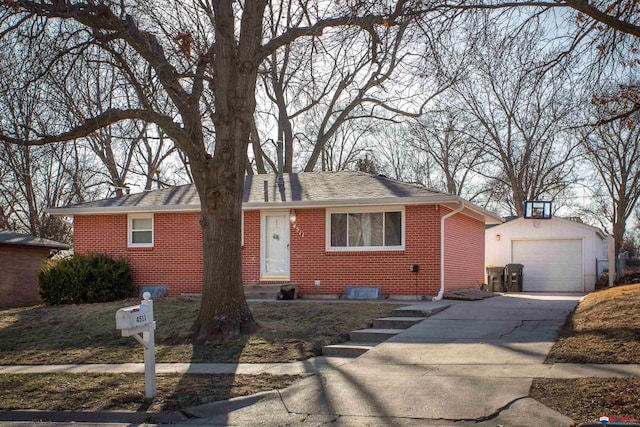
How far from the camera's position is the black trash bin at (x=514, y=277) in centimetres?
2725

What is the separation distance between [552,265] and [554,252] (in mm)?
559

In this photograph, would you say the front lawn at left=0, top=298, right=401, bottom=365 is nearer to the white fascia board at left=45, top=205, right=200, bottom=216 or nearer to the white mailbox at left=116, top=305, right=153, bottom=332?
the white mailbox at left=116, top=305, right=153, bottom=332

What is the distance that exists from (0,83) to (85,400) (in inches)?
273

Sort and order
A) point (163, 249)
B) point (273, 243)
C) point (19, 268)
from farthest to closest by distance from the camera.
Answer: point (19, 268)
point (163, 249)
point (273, 243)

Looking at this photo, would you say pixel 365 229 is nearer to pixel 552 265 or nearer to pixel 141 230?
pixel 141 230

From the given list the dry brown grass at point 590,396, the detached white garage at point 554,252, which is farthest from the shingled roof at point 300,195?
the dry brown grass at point 590,396

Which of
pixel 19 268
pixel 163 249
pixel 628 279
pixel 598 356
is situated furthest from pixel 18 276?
pixel 628 279

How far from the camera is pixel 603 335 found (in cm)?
1030

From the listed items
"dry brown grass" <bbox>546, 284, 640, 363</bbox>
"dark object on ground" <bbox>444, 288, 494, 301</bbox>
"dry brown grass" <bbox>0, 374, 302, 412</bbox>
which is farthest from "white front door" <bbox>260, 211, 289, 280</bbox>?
"dry brown grass" <bbox>0, 374, 302, 412</bbox>

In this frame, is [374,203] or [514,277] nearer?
[374,203]

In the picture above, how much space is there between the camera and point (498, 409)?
7.11 metres

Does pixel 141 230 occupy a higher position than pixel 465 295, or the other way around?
pixel 141 230

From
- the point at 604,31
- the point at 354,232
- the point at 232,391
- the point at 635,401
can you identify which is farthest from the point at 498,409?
the point at 354,232

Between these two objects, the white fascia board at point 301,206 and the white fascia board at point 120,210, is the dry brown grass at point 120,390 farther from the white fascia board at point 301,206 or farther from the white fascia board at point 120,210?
the white fascia board at point 120,210
